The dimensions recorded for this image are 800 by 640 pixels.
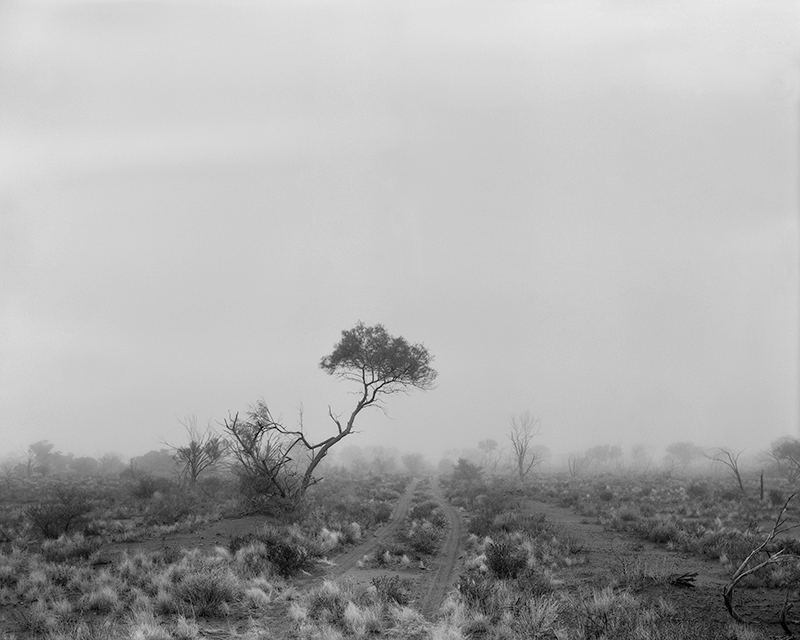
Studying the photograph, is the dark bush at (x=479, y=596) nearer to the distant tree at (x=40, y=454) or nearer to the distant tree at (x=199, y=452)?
the distant tree at (x=199, y=452)

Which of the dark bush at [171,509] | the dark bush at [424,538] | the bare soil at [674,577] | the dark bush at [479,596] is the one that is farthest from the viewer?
the dark bush at [171,509]

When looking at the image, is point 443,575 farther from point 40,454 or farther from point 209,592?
point 40,454

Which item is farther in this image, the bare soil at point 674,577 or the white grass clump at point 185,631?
the bare soil at point 674,577

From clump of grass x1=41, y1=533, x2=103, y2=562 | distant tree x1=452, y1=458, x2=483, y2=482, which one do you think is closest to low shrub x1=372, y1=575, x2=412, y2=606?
clump of grass x1=41, y1=533, x2=103, y2=562

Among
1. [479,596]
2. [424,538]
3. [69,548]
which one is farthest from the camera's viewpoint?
[424,538]

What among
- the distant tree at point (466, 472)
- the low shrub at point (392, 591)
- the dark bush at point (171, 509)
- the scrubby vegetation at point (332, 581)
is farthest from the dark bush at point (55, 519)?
the distant tree at point (466, 472)

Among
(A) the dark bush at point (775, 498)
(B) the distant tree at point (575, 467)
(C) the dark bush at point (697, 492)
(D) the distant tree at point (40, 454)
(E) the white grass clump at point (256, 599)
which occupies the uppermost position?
(E) the white grass clump at point (256, 599)

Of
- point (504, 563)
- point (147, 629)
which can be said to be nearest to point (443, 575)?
point (504, 563)

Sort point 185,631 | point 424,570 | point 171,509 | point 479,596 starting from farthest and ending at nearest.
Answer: point 171,509 → point 424,570 → point 479,596 → point 185,631

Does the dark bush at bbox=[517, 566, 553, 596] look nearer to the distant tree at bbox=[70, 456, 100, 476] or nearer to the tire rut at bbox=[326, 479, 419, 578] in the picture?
the tire rut at bbox=[326, 479, 419, 578]

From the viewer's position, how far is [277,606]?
10.6 metres

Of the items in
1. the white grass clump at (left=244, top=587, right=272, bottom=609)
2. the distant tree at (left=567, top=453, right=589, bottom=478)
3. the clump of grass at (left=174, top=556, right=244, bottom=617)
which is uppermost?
the clump of grass at (left=174, top=556, right=244, bottom=617)

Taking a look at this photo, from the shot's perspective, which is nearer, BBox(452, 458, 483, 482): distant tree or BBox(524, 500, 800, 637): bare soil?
BBox(524, 500, 800, 637): bare soil

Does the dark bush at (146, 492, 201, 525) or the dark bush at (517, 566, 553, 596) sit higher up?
the dark bush at (517, 566, 553, 596)
